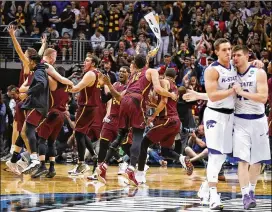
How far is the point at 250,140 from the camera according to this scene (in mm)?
10469

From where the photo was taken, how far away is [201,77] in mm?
21375

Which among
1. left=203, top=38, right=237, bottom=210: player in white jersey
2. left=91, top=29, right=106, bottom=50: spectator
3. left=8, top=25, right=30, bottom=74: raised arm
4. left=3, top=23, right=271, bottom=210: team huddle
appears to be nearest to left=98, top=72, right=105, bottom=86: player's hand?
left=3, top=23, right=271, bottom=210: team huddle

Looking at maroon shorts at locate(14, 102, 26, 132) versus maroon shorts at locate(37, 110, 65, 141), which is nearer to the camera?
maroon shorts at locate(37, 110, 65, 141)

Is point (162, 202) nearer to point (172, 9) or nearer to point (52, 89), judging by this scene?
point (52, 89)

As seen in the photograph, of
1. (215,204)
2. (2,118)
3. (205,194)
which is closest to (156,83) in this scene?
(205,194)

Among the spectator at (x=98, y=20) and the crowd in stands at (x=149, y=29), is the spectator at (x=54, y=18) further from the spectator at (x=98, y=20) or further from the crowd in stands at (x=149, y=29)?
the spectator at (x=98, y=20)

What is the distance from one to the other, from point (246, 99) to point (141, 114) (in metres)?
3.36

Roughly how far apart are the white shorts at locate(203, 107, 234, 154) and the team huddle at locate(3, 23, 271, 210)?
0.04 ft

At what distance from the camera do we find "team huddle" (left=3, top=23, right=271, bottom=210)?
10.4m

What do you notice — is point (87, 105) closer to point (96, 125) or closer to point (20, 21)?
point (96, 125)

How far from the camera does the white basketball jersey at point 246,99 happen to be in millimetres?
10406

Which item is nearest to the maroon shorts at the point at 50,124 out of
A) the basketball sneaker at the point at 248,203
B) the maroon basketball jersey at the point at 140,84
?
the maroon basketball jersey at the point at 140,84

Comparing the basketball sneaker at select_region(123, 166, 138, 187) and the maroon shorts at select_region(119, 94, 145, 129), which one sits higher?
the maroon shorts at select_region(119, 94, 145, 129)

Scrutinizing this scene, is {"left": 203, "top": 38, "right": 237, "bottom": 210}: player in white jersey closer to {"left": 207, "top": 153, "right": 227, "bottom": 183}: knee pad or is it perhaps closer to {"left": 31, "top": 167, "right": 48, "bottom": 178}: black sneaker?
{"left": 207, "top": 153, "right": 227, "bottom": 183}: knee pad
